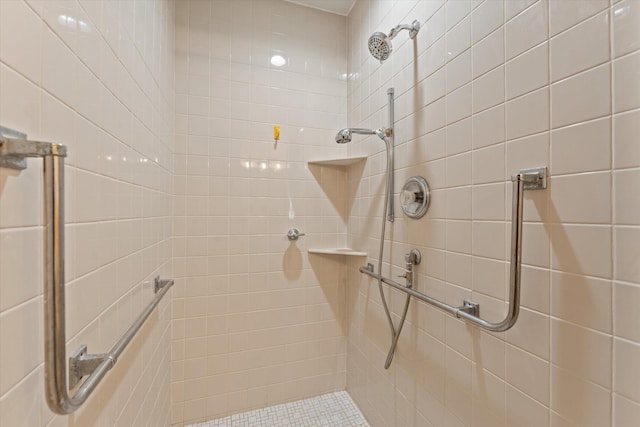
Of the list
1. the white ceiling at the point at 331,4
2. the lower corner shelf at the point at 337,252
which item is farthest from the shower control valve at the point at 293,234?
the white ceiling at the point at 331,4

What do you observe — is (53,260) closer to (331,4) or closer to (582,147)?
(582,147)

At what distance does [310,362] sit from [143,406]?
1.07m

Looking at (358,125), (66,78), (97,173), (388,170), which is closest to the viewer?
(66,78)

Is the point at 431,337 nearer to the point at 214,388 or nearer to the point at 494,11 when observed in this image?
the point at 494,11

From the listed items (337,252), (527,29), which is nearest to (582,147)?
(527,29)

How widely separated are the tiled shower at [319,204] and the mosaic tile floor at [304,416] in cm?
5

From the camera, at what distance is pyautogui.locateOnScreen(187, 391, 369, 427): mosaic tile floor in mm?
1656

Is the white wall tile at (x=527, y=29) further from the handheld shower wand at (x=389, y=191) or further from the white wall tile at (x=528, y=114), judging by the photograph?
the handheld shower wand at (x=389, y=191)

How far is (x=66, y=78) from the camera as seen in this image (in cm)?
57

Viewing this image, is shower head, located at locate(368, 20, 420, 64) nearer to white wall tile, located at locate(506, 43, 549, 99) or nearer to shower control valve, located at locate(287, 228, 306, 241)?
white wall tile, located at locate(506, 43, 549, 99)

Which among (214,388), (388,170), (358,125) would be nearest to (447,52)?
(388,170)

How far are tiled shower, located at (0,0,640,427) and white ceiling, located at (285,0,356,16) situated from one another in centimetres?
5

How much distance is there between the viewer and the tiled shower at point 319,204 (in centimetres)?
58

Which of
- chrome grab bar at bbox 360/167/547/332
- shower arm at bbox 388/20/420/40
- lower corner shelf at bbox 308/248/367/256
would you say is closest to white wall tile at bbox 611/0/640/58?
chrome grab bar at bbox 360/167/547/332
